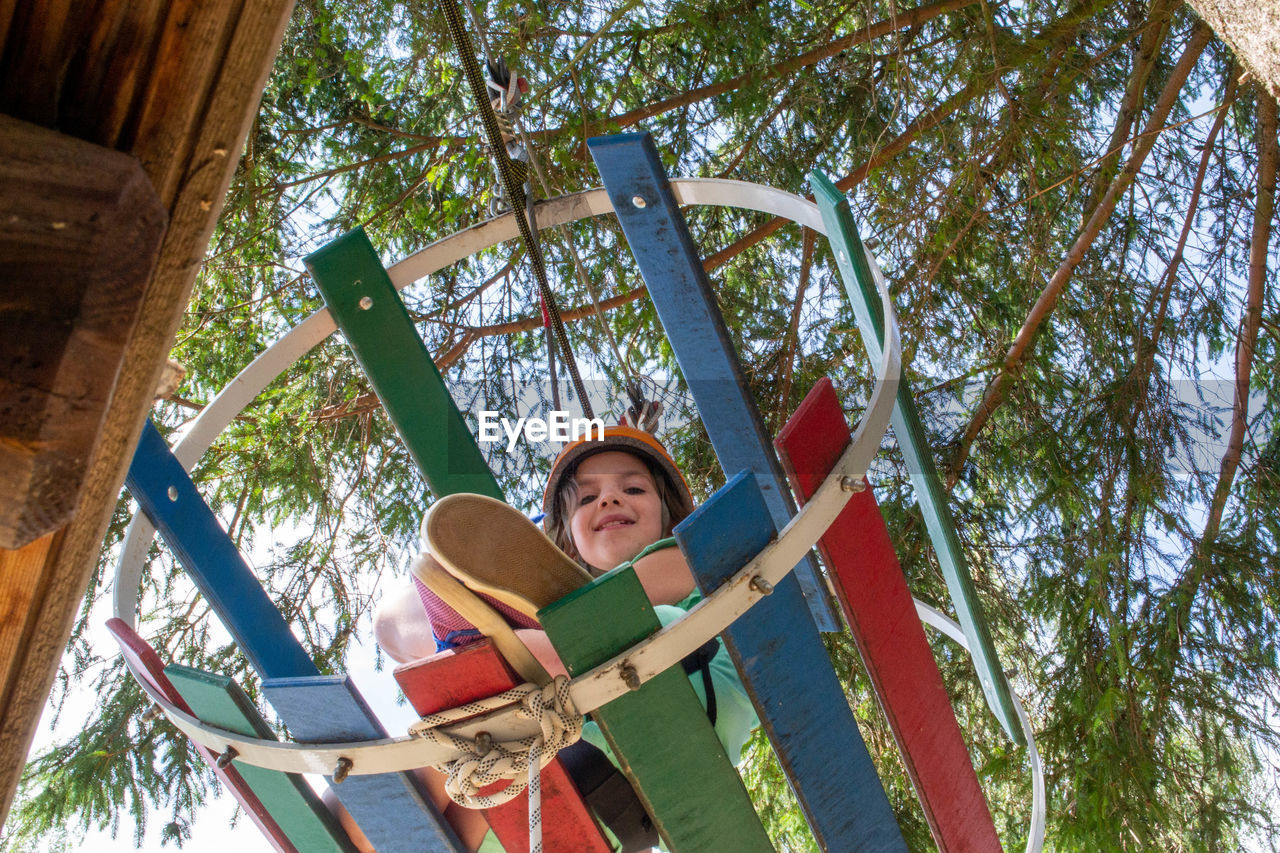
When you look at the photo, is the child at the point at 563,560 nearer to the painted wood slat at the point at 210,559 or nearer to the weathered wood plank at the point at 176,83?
the painted wood slat at the point at 210,559

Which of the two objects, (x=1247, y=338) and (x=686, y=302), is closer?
(x=686, y=302)

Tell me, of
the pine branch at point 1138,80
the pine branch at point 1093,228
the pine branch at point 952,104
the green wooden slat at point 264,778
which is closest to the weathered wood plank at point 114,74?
the green wooden slat at point 264,778

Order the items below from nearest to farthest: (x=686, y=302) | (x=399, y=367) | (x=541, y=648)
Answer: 1. (x=541, y=648)
2. (x=686, y=302)
3. (x=399, y=367)

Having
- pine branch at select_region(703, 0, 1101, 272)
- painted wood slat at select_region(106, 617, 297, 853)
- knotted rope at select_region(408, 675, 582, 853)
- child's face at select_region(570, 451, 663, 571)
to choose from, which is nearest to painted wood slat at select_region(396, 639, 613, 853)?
knotted rope at select_region(408, 675, 582, 853)

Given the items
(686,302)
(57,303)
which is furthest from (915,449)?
(57,303)

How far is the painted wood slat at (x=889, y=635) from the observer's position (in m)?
1.42

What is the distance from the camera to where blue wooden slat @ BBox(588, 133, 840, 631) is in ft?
7.14

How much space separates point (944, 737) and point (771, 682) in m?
0.43

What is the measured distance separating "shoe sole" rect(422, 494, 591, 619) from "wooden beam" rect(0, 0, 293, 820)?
49cm

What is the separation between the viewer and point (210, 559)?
6.30ft

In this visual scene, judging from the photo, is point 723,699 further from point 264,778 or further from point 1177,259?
point 1177,259

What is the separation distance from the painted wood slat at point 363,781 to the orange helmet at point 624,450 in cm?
108

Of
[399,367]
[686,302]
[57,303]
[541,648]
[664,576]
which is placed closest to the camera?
[57,303]

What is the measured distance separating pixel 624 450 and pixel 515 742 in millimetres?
1224
